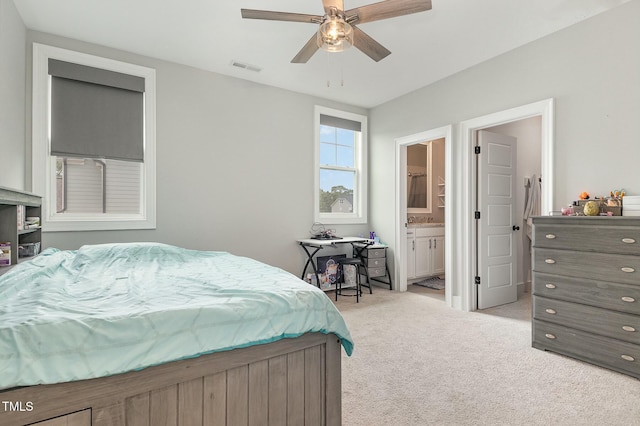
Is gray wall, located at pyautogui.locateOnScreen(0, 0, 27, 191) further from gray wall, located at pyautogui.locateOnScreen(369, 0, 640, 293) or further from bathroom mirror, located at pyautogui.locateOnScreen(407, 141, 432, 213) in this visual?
bathroom mirror, located at pyautogui.locateOnScreen(407, 141, 432, 213)

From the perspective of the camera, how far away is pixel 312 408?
1.46 meters

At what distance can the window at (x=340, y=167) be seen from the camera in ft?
15.5

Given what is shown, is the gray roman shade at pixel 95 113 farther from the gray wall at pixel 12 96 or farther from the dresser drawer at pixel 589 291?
the dresser drawer at pixel 589 291

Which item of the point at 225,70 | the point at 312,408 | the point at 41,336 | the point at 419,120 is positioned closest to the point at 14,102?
the point at 225,70

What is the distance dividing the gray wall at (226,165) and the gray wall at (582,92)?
2149mm

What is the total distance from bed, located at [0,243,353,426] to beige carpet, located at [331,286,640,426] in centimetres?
62

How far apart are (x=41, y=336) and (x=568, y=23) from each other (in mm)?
4110

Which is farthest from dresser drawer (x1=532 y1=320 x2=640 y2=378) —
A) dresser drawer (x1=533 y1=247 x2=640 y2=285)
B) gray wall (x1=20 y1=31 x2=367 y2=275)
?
gray wall (x1=20 y1=31 x2=367 y2=275)

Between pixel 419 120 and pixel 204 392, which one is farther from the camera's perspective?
pixel 419 120

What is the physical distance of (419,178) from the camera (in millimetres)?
6047

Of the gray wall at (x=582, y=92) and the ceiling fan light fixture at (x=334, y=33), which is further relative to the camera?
the gray wall at (x=582, y=92)

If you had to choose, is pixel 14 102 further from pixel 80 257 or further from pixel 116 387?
pixel 116 387

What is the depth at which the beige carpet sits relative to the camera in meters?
1.78

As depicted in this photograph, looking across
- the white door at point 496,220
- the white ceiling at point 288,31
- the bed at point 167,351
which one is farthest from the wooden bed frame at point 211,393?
the white door at point 496,220
